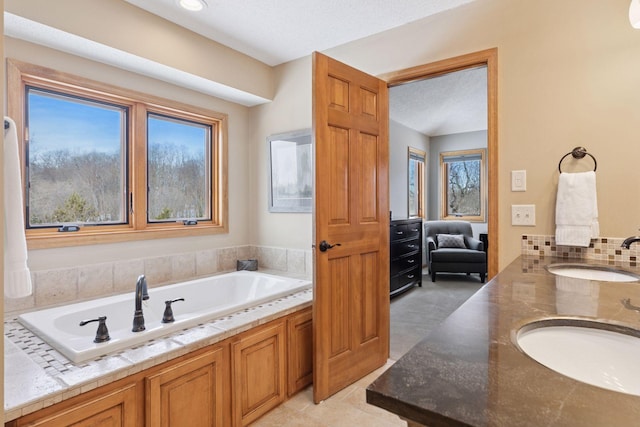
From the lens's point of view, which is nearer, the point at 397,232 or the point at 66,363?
the point at 66,363

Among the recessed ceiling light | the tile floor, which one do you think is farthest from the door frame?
the recessed ceiling light

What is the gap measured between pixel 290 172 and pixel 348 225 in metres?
1.03

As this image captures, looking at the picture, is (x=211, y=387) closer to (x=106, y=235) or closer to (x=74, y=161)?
(x=106, y=235)

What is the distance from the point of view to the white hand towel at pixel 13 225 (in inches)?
43.5

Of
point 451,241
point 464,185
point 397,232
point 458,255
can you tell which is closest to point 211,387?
point 397,232

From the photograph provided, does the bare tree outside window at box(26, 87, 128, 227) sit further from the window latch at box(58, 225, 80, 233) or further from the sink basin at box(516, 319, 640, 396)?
the sink basin at box(516, 319, 640, 396)

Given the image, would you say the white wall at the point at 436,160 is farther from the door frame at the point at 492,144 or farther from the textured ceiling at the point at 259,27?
the door frame at the point at 492,144

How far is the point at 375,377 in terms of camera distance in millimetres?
2510

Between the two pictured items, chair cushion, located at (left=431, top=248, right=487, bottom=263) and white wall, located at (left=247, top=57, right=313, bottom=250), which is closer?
white wall, located at (left=247, top=57, right=313, bottom=250)

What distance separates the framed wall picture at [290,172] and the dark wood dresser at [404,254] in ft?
5.40

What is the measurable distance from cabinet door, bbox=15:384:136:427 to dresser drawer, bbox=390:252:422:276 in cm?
339

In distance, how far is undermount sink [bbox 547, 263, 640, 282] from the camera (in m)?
1.52

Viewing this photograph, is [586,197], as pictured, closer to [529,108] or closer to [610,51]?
[529,108]

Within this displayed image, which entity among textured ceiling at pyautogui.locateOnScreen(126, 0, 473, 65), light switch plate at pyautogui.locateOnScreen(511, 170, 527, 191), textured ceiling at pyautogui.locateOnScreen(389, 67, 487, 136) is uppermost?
textured ceiling at pyautogui.locateOnScreen(389, 67, 487, 136)
